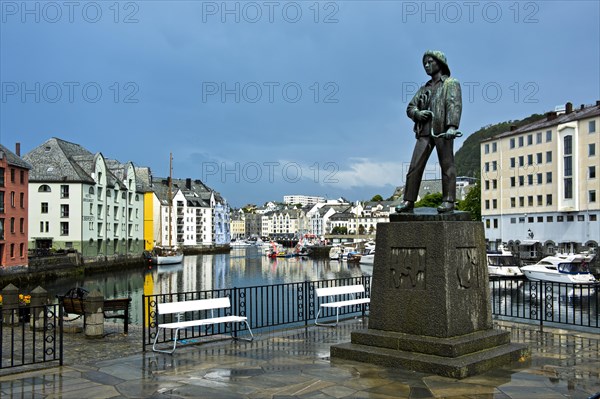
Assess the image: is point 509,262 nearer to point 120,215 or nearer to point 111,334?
point 111,334

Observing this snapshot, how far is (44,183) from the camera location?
66.9 meters

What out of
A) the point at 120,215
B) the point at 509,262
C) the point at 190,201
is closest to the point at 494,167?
the point at 509,262

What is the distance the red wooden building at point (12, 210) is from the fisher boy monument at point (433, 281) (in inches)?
1812

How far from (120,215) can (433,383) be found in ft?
259

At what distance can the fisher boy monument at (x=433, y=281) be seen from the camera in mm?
9219

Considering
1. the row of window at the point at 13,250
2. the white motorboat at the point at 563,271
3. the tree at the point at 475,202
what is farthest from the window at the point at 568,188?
the row of window at the point at 13,250

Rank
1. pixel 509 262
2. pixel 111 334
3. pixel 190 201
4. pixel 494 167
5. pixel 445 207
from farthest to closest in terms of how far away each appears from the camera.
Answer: pixel 190 201, pixel 494 167, pixel 509 262, pixel 111 334, pixel 445 207

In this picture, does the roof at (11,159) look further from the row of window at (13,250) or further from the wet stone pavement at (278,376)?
the wet stone pavement at (278,376)

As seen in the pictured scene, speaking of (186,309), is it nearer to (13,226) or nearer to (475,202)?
(13,226)

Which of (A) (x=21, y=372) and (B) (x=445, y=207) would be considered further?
(B) (x=445, y=207)

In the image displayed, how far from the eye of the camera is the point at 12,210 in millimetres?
50469

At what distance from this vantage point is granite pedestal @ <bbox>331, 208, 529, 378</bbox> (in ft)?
30.1

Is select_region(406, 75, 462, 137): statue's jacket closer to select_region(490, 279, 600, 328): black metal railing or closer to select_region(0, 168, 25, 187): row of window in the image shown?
select_region(490, 279, 600, 328): black metal railing

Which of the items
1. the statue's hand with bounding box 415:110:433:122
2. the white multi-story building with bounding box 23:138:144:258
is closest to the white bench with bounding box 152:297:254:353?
the statue's hand with bounding box 415:110:433:122
